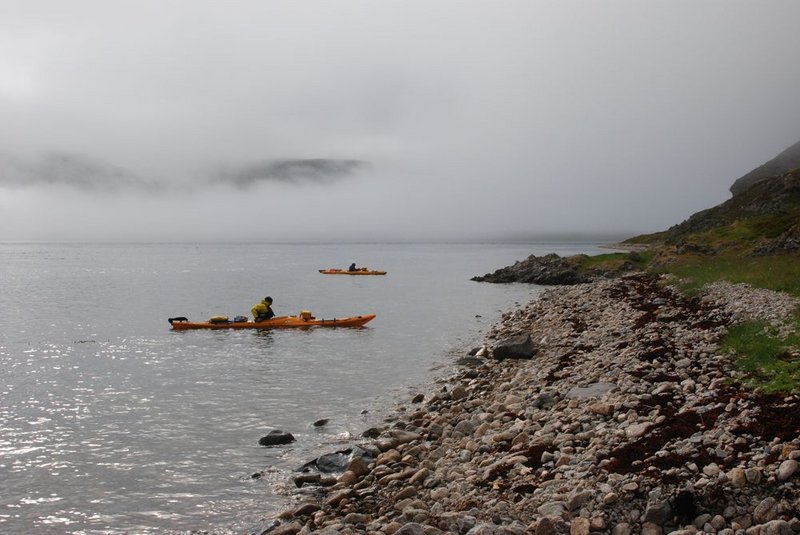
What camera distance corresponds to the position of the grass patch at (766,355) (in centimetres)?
1163

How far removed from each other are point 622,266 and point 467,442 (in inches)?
2894

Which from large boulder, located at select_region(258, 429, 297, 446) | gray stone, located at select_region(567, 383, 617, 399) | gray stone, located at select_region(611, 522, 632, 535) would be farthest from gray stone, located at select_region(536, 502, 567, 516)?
large boulder, located at select_region(258, 429, 297, 446)

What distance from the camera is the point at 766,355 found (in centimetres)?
1375

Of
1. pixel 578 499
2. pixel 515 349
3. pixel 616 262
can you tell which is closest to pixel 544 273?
pixel 616 262

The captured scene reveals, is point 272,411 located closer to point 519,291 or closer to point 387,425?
point 387,425

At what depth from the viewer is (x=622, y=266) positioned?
81250 millimetres

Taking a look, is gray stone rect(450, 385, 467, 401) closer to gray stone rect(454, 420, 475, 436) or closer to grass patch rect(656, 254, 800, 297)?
gray stone rect(454, 420, 475, 436)

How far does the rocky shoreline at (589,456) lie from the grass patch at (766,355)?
1.45ft

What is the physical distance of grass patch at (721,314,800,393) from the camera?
1163cm

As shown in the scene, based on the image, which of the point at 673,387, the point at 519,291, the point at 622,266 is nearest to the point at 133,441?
the point at 673,387

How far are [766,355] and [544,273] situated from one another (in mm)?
76566

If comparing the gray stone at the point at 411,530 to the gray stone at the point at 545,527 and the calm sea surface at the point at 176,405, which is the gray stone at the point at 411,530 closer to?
the gray stone at the point at 545,527

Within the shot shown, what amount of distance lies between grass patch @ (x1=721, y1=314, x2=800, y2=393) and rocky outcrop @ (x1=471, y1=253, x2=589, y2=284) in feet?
215

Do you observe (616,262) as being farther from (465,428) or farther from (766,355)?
(465,428)
